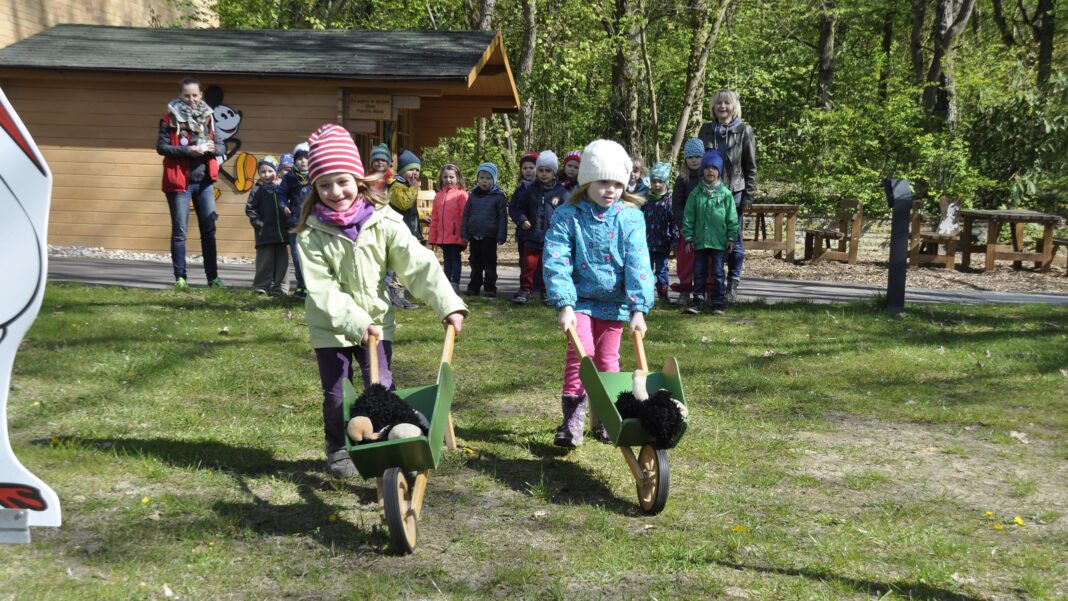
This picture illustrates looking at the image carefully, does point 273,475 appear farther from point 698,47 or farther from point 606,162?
point 698,47

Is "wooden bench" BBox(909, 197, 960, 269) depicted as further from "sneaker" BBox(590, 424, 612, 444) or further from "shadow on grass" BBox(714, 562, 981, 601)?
"shadow on grass" BBox(714, 562, 981, 601)

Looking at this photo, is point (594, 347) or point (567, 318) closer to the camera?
point (567, 318)

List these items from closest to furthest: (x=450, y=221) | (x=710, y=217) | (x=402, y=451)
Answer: (x=402, y=451) < (x=710, y=217) < (x=450, y=221)

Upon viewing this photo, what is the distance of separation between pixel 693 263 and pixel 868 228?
10.9m

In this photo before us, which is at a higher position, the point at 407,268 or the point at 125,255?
the point at 407,268

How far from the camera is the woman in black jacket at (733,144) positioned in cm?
1060

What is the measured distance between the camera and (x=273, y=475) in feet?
17.0

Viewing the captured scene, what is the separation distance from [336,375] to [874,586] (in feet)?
8.52

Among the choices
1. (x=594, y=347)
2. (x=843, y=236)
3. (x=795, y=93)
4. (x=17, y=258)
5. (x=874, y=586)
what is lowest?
(x=874, y=586)

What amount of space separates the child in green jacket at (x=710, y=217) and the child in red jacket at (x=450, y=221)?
109 inches

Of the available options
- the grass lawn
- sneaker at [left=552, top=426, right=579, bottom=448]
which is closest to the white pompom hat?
sneaker at [left=552, top=426, right=579, bottom=448]

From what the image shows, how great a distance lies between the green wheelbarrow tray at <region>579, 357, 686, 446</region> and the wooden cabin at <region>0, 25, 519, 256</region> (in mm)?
12937

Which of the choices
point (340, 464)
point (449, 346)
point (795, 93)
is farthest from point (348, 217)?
point (795, 93)

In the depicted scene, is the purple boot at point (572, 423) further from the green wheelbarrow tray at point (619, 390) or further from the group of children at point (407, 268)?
the green wheelbarrow tray at point (619, 390)
